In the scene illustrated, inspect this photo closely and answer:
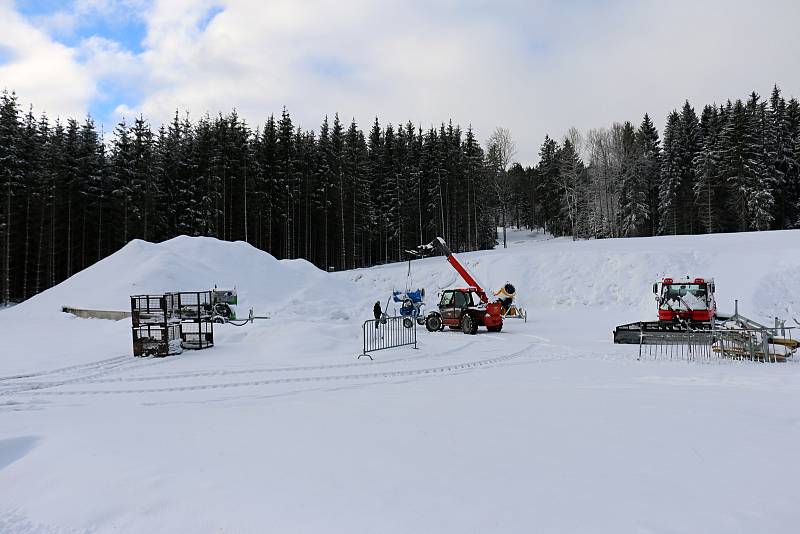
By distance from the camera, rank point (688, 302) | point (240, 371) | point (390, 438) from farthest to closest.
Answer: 1. point (688, 302)
2. point (240, 371)
3. point (390, 438)

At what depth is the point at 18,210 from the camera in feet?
137

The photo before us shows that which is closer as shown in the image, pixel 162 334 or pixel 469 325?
pixel 162 334

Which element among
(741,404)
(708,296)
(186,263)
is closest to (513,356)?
(741,404)

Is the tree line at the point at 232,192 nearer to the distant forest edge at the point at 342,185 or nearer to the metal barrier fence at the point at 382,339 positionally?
the distant forest edge at the point at 342,185

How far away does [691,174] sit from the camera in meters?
57.0

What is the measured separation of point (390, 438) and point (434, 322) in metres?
15.8

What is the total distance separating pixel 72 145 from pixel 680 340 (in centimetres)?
4995

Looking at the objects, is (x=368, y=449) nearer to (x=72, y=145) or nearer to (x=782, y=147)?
(x=72, y=145)

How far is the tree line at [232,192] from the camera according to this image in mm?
43125

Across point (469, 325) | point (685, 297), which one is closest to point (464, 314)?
point (469, 325)

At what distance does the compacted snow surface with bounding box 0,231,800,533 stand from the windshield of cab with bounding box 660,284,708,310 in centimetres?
371

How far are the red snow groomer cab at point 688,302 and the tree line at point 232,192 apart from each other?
3668 centimetres

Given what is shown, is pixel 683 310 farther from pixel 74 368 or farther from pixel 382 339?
pixel 74 368

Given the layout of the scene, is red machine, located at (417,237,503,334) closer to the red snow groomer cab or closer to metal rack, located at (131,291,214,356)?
the red snow groomer cab
